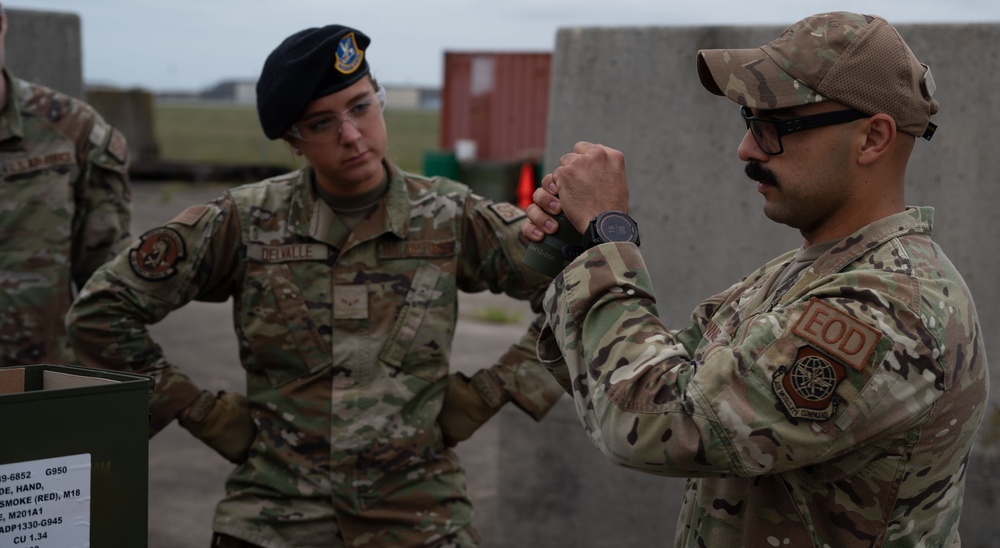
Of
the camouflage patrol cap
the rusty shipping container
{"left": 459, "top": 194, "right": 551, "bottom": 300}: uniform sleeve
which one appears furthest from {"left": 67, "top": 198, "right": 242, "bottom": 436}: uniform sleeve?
the rusty shipping container

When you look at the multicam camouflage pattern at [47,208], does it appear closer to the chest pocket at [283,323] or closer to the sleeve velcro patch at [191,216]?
the sleeve velcro patch at [191,216]

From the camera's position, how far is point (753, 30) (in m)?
3.83

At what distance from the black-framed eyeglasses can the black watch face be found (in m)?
0.26

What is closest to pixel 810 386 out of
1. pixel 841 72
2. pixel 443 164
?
pixel 841 72

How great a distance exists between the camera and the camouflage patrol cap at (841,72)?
1.71m

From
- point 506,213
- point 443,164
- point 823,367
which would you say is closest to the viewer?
point 823,367

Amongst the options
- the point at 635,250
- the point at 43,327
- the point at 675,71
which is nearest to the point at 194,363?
the point at 43,327

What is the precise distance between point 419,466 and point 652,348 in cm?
129

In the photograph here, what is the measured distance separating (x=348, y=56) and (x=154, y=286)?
0.79 m

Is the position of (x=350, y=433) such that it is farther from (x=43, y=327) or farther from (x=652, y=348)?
(x=43, y=327)

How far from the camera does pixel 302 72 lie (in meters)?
2.70

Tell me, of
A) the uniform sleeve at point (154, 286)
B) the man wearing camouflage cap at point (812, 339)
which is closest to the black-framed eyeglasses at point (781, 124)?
the man wearing camouflage cap at point (812, 339)

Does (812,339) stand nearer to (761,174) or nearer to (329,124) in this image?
(761,174)

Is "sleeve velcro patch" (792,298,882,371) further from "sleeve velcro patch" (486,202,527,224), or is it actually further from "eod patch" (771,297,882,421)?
"sleeve velcro patch" (486,202,527,224)
